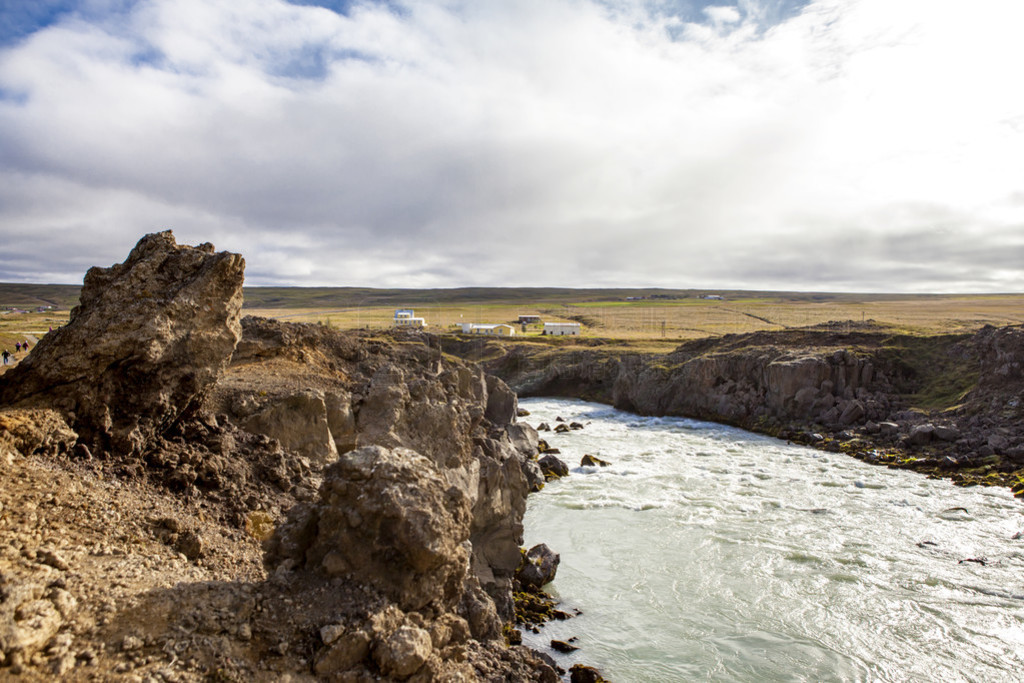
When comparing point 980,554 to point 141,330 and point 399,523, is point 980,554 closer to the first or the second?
point 399,523

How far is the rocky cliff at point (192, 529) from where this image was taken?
17.7ft

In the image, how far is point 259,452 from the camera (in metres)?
10.3

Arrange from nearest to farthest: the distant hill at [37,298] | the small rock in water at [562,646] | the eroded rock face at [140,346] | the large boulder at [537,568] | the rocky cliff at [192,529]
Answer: the rocky cliff at [192,529]
the eroded rock face at [140,346]
the small rock in water at [562,646]
the large boulder at [537,568]
the distant hill at [37,298]

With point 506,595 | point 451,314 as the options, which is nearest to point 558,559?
point 506,595

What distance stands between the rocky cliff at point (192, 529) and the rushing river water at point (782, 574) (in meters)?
6.64

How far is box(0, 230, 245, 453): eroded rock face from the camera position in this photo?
820cm

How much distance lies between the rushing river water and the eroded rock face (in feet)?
29.5

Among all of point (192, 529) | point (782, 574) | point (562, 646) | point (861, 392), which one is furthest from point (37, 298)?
point (192, 529)

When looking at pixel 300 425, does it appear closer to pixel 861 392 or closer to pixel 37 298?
pixel 861 392

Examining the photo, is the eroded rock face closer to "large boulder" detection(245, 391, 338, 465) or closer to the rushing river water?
"large boulder" detection(245, 391, 338, 465)

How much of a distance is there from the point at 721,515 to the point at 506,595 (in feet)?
42.2

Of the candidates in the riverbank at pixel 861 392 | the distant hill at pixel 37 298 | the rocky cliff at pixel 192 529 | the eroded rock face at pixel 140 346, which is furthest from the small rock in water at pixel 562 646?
the distant hill at pixel 37 298

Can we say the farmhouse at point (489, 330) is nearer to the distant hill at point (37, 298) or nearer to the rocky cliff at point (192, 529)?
the rocky cliff at point (192, 529)

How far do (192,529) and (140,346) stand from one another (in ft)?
8.93
